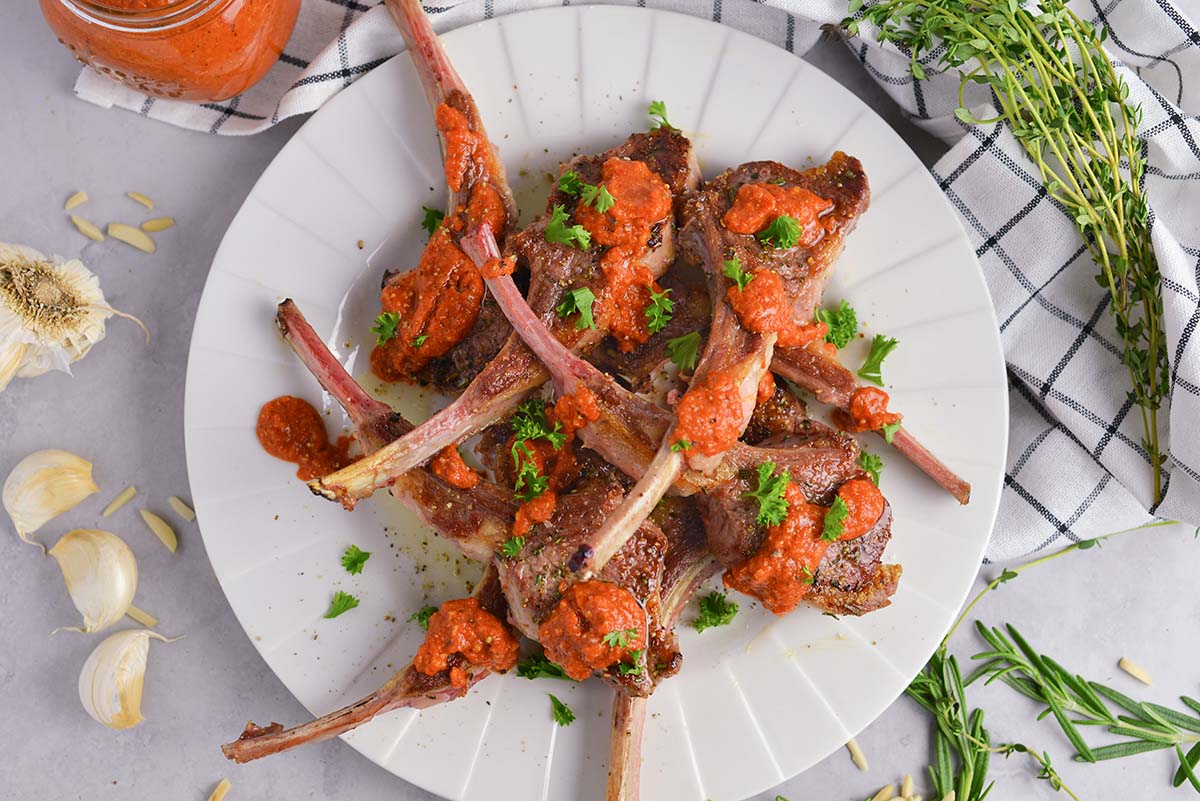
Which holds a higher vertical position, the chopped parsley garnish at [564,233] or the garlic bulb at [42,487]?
the chopped parsley garnish at [564,233]

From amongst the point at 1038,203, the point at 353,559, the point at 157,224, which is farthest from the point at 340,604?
the point at 1038,203

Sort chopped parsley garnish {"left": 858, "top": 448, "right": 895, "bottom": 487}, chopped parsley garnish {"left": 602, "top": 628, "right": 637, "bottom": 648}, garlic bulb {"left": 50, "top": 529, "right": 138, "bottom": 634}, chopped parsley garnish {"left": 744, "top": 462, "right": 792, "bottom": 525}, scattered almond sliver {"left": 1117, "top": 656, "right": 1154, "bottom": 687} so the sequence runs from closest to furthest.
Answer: chopped parsley garnish {"left": 602, "top": 628, "right": 637, "bottom": 648}
chopped parsley garnish {"left": 744, "top": 462, "right": 792, "bottom": 525}
chopped parsley garnish {"left": 858, "top": 448, "right": 895, "bottom": 487}
garlic bulb {"left": 50, "top": 529, "right": 138, "bottom": 634}
scattered almond sliver {"left": 1117, "top": 656, "right": 1154, "bottom": 687}

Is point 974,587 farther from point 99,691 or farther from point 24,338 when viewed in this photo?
point 24,338

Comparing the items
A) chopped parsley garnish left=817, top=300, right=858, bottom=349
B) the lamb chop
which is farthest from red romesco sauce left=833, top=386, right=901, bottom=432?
the lamb chop

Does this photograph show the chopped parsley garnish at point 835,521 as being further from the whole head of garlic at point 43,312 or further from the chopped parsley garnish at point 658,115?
the whole head of garlic at point 43,312

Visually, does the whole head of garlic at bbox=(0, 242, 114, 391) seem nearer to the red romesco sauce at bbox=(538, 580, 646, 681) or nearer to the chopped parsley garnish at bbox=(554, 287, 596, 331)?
the chopped parsley garnish at bbox=(554, 287, 596, 331)

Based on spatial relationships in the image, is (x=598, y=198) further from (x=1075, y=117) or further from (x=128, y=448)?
(x=128, y=448)

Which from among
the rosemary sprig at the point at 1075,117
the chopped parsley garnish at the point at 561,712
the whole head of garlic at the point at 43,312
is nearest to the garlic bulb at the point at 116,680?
the whole head of garlic at the point at 43,312
